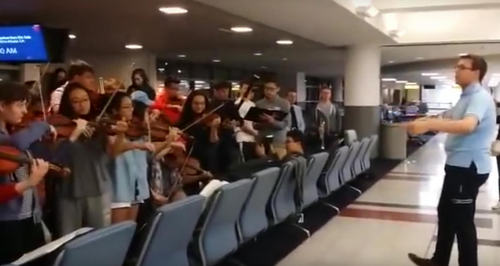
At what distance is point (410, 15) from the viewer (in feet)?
34.4

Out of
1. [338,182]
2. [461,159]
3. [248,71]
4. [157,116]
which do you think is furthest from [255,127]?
[248,71]

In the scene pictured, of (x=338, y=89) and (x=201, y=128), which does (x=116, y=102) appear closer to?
(x=201, y=128)

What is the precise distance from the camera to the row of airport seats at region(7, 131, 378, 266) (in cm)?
219

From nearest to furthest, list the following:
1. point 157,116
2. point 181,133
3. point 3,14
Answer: point 181,133 < point 157,116 < point 3,14

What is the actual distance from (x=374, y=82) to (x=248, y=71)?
941 cm

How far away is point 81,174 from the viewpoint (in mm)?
3391

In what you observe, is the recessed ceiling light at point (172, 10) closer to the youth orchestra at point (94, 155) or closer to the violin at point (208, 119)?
the youth orchestra at point (94, 155)

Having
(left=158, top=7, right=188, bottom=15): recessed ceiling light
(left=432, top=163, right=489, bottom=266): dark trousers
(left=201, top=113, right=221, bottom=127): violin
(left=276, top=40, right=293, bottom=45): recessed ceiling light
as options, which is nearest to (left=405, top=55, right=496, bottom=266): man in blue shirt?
(left=432, top=163, right=489, bottom=266): dark trousers

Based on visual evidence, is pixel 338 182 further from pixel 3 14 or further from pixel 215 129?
pixel 3 14

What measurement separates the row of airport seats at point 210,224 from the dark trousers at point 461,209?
3.63ft

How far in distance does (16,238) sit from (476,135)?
2528 millimetres

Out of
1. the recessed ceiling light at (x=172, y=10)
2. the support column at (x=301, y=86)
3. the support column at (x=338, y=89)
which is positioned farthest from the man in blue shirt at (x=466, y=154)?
the support column at (x=338, y=89)

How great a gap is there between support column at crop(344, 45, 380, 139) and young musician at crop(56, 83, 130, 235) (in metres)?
7.64

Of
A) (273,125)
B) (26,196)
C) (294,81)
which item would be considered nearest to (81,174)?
(26,196)
